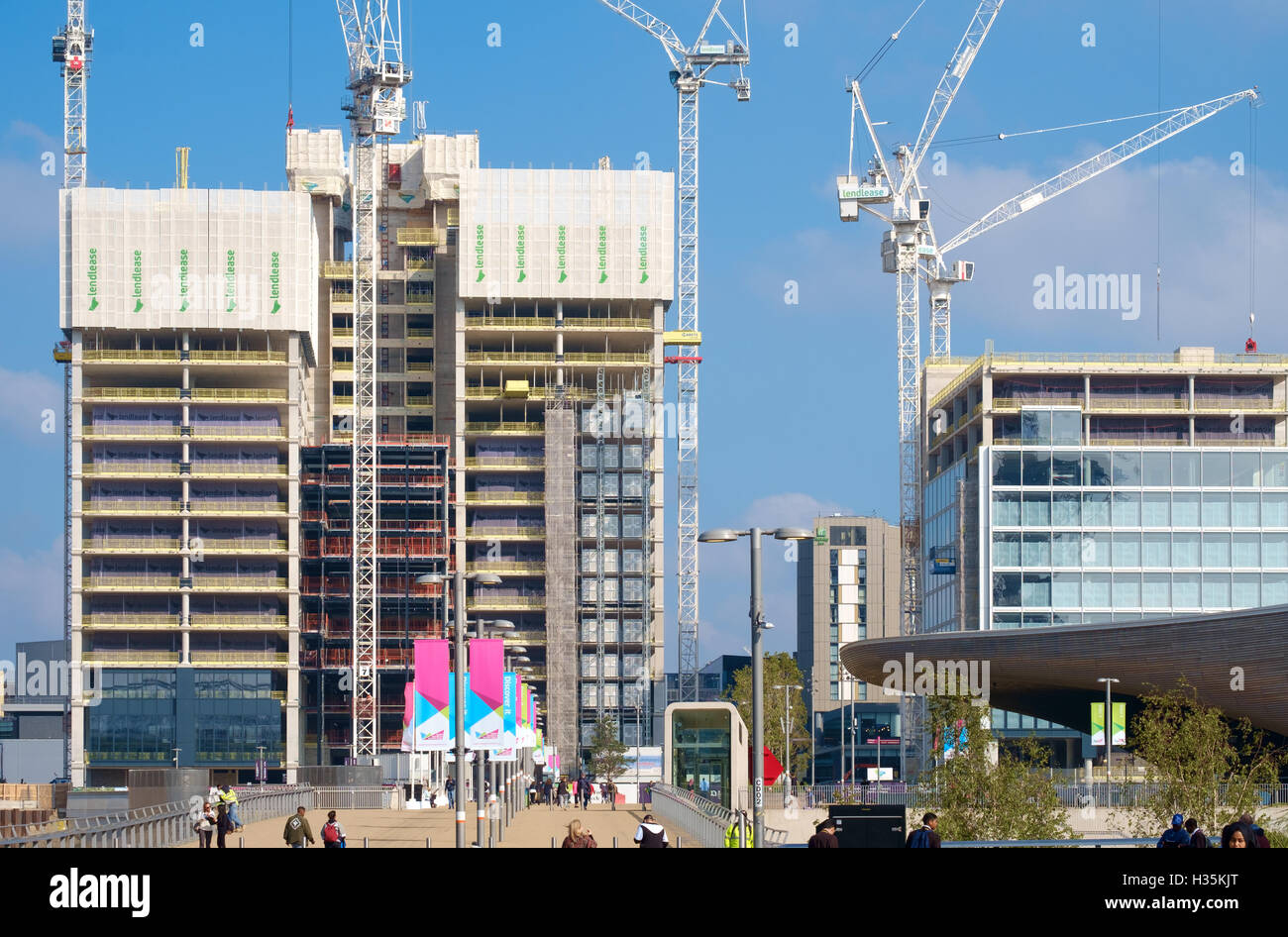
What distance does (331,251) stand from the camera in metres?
165

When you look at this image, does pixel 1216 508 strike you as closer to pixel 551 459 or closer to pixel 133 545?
pixel 551 459

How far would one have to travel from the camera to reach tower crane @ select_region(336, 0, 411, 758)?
14038 centimetres

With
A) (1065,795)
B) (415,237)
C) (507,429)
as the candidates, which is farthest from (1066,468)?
(415,237)

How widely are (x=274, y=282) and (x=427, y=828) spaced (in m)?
87.9

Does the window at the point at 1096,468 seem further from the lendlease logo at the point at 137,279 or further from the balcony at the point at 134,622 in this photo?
the lendlease logo at the point at 137,279

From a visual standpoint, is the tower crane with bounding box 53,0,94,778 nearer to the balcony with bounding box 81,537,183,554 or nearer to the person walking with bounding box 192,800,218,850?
the balcony with bounding box 81,537,183,554

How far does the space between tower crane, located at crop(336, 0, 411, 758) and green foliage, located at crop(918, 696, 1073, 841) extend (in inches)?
3620

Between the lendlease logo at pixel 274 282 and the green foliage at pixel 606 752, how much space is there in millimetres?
42522

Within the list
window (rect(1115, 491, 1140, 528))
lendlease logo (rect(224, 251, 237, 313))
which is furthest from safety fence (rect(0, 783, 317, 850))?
lendlease logo (rect(224, 251, 237, 313))

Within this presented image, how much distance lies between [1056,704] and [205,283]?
7834 centimetres

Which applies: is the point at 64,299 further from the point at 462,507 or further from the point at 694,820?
the point at 694,820

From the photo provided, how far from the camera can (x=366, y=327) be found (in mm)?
148375

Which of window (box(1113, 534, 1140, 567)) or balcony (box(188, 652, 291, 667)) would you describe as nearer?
window (box(1113, 534, 1140, 567))
